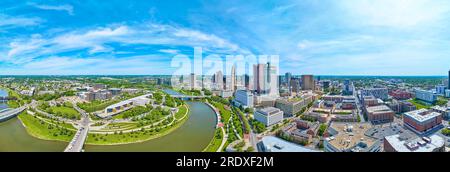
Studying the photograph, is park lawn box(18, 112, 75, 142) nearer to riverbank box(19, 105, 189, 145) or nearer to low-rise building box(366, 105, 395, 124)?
riverbank box(19, 105, 189, 145)

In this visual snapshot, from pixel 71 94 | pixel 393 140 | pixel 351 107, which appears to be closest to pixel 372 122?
pixel 351 107

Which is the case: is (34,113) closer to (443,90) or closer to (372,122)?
(372,122)

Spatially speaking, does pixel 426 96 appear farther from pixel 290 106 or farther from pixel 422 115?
pixel 290 106

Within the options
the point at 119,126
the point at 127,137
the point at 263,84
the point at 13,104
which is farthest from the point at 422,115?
the point at 13,104

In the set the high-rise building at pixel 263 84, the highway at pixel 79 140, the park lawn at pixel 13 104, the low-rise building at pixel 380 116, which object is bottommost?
the low-rise building at pixel 380 116

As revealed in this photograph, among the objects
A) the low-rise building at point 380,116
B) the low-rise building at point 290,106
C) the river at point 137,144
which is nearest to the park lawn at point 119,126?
the river at point 137,144

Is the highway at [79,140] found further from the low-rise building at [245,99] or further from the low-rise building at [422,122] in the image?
the low-rise building at [422,122]
